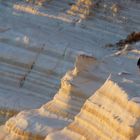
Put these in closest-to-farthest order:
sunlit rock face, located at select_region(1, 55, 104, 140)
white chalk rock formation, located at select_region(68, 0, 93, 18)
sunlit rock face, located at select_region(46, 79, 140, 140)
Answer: sunlit rock face, located at select_region(46, 79, 140, 140)
sunlit rock face, located at select_region(1, 55, 104, 140)
white chalk rock formation, located at select_region(68, 0, 93, 18)

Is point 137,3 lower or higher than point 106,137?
lower

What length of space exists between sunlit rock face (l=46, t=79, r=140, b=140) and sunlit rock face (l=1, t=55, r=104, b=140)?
0.81 m

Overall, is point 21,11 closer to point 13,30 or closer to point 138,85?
point 13,30

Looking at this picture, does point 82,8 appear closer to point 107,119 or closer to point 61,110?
point 61,110

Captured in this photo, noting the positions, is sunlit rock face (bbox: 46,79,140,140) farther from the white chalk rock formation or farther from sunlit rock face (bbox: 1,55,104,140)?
the white chalk rock formation

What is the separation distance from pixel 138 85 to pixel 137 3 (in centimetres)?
1630

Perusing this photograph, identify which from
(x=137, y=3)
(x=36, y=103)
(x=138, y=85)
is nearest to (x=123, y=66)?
(x=36, y=103)

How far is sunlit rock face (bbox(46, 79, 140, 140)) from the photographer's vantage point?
767cm

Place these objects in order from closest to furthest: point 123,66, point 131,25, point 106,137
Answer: point 106,137 → point 123,66 → point 131,25

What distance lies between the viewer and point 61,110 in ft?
35.4

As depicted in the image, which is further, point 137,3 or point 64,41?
point 137,3

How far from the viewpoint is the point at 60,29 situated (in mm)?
19203

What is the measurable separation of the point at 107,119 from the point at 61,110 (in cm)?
278

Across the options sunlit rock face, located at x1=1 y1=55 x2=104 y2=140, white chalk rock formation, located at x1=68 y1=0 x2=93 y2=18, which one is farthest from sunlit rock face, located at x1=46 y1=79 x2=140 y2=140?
white chalk rock formation, located at x1=68 y1=0 x2=93 y2=18
